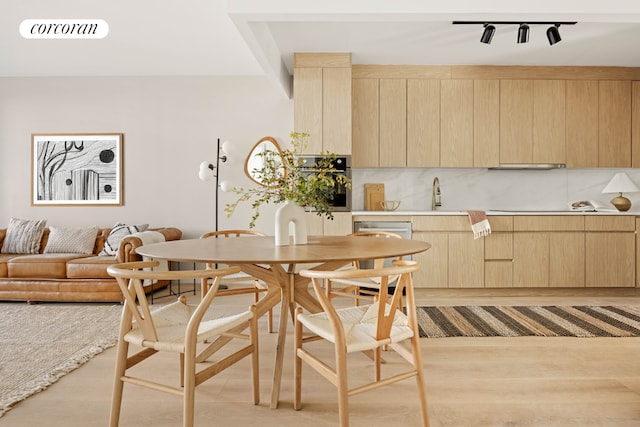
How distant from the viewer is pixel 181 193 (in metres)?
5.39

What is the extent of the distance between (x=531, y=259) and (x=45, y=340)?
456cm

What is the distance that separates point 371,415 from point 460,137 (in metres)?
3.82

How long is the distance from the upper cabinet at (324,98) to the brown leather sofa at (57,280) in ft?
7.31

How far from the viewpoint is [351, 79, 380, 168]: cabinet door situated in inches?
→ 199

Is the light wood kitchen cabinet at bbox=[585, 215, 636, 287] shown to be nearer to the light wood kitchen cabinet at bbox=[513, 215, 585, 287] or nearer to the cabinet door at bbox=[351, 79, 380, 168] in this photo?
the light wood kitchen cabinet at bbox=[513, 215, 585, 287]

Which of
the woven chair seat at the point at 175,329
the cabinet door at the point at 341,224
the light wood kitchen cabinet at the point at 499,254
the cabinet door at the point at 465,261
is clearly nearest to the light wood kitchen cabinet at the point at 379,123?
the cabinet door at the point at 341,224

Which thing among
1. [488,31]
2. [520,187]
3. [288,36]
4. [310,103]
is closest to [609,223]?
[520,187]

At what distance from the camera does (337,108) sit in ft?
15.4

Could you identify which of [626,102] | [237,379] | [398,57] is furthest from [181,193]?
[626,102]

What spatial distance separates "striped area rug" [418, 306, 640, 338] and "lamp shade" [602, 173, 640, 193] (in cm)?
150

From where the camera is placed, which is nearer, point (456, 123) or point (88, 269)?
point (88, 269)

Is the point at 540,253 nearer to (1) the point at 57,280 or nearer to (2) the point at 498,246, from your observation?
(2) the point at 498,246

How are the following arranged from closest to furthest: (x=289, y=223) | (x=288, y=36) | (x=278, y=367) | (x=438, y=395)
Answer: (x=278, y=367)
(x=438, y=395)
(x=289, y=223)
(x=288, y=36)

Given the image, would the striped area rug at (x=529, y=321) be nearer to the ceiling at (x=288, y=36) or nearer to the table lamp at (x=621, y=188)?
the table lamp at (x=621, y=188)
